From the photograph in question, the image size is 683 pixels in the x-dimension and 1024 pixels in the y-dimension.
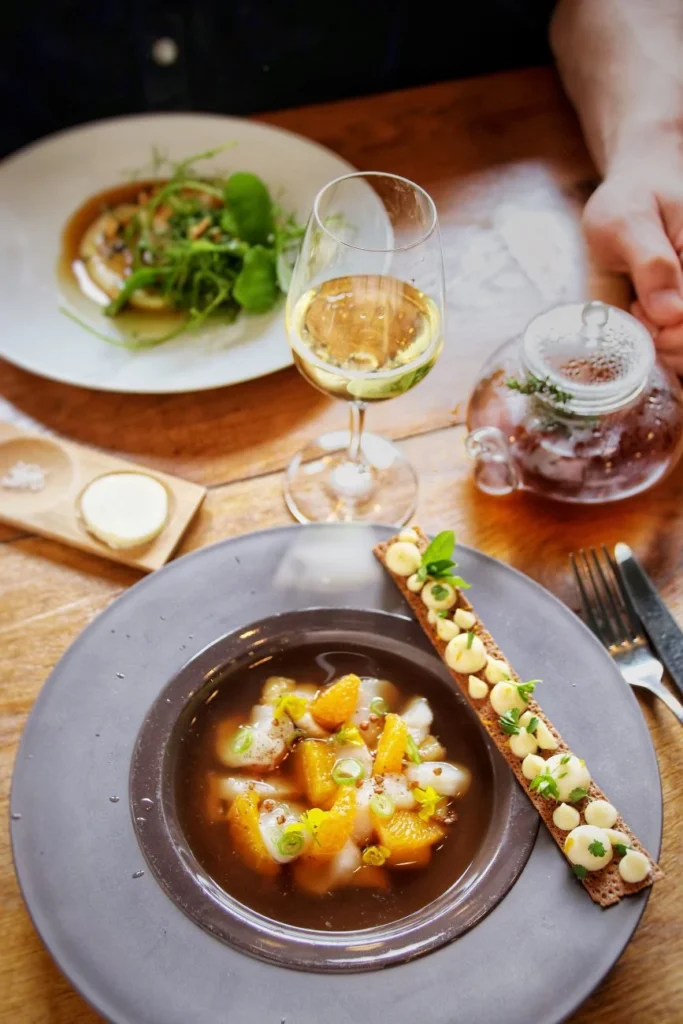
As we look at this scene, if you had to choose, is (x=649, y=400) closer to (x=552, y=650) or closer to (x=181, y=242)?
(x=552, y=650)

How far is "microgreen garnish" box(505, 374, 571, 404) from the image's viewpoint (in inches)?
48.5

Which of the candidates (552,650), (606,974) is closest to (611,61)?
(552,650)

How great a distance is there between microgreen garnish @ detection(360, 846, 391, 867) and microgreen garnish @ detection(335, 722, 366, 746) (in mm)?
117

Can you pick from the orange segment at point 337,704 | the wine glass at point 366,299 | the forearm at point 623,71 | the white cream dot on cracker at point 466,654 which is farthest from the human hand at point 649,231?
the orange segment at point 337,704

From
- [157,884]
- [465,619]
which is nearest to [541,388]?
[465,619]

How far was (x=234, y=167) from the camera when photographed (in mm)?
1763

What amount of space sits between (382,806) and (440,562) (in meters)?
0.28

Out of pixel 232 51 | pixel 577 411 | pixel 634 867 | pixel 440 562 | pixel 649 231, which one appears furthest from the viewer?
pixel 232 51

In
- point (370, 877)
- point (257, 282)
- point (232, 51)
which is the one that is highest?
point (232, 51)

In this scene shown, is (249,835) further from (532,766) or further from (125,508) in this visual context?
(125,508)

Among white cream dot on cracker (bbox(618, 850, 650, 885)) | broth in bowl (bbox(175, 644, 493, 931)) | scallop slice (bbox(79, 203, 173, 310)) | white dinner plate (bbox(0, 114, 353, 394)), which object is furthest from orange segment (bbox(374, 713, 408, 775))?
scallop slice (bbox(79, 203, 173, 310))

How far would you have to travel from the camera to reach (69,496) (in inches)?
51.5

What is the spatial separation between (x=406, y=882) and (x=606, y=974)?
205 mm

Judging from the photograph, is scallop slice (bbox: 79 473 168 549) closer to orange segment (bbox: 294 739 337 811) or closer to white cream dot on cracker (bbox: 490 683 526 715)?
orange segment (bbox: 294 739 337 811)
